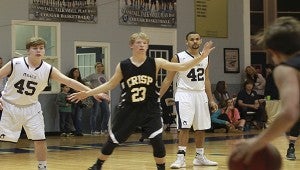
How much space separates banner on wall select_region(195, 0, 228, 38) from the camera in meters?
21.9

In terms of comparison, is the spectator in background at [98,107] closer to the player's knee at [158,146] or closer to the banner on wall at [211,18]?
the banner on wall at [211,18]

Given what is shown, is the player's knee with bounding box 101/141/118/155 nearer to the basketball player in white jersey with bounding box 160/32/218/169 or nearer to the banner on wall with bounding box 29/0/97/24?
the basketball player in white jersey with bounding box 160/32/218/169

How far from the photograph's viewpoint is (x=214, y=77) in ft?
73.2

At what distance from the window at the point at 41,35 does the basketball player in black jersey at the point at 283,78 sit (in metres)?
14.6

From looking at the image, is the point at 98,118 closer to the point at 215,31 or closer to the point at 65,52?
the point at 65,52

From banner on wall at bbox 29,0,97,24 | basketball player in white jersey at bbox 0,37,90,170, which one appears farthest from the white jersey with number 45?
banner on wall at bbox 29,0,97,24

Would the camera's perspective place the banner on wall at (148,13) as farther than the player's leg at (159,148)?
Yes

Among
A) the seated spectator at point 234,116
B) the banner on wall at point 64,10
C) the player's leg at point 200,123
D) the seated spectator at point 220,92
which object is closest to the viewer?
the player's leg at point 200,123

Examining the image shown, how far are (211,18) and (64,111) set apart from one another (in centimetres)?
723

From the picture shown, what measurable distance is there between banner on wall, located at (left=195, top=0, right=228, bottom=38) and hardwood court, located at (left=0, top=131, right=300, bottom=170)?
261 inches

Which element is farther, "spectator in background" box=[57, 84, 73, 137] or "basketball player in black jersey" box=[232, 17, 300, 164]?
"spectator in background" box=[57, 84, 73, 137]

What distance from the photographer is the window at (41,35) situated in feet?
58.3

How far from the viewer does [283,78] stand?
3.59m

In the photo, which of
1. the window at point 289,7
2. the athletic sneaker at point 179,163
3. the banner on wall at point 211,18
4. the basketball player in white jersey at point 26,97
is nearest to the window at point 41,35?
the banner on wall at point 211,18
